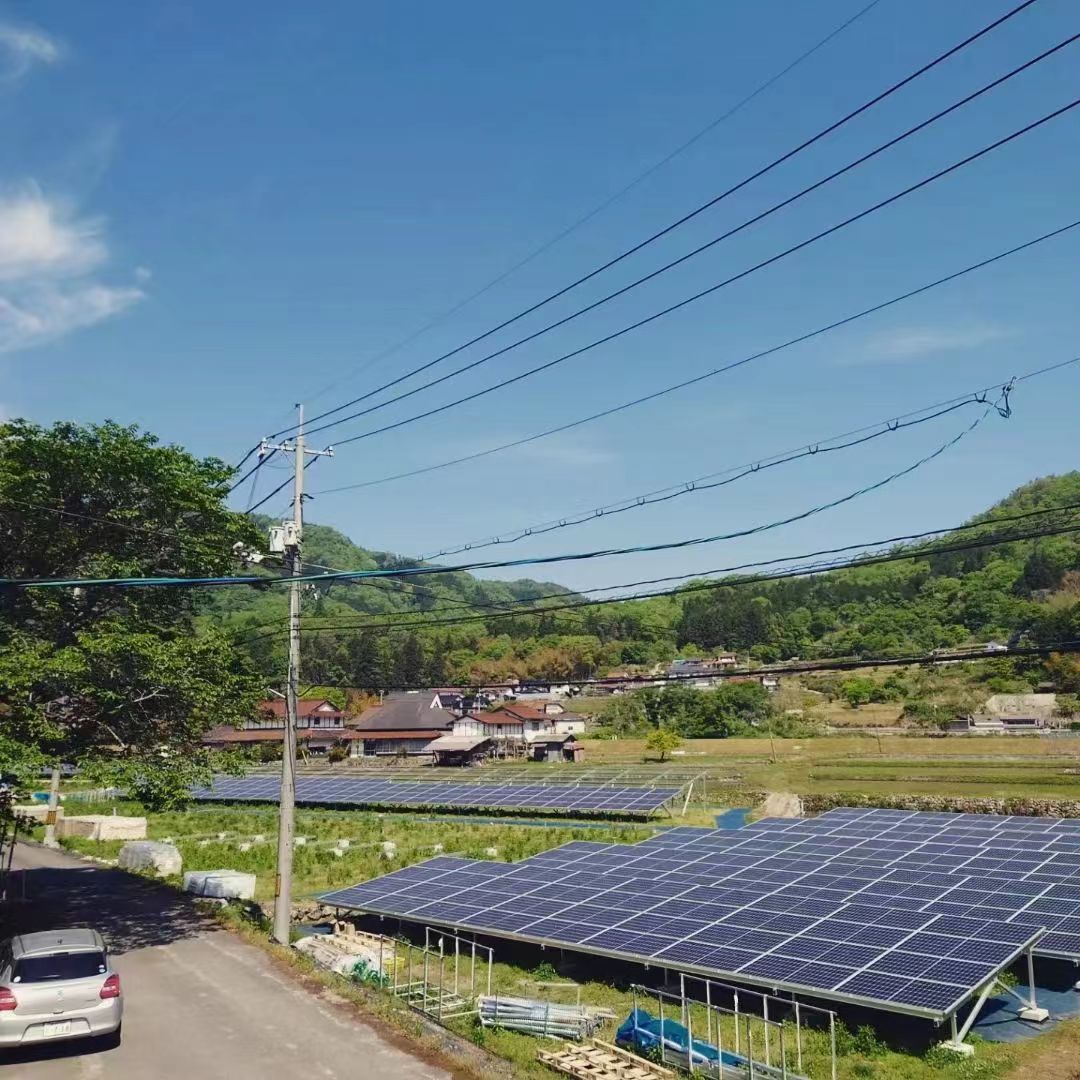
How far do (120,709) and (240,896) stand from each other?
383 inches

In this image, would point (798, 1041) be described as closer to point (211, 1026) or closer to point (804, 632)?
point (211, 1026)

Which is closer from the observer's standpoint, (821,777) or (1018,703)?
(821,777)

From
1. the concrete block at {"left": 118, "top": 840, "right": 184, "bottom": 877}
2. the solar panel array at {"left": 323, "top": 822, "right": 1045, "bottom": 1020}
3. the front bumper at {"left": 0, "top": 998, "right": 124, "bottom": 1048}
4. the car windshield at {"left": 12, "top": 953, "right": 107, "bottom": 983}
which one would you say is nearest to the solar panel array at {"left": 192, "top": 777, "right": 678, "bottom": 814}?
the concrete block at {"left": 118, "top": 840, "right": 184, "bottom": 877}

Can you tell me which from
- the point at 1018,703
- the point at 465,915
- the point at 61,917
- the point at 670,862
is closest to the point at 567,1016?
the point at 465,915

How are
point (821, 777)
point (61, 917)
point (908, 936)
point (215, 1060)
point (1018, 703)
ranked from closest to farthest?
A: point (215, 1060)
point (908, 936)
point (61, 917)
point (821, 777)
point (1018, 703)

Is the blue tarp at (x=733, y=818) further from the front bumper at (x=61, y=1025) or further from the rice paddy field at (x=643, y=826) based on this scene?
the front bumper at (x=61, y=1025)

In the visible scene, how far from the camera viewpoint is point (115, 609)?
25.2 metres

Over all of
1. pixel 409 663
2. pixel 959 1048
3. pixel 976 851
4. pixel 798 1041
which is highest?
pixel 409 663

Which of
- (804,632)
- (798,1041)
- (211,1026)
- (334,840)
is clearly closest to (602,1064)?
(798,1041)

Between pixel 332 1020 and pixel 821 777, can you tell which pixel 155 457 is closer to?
pixel 332 1020

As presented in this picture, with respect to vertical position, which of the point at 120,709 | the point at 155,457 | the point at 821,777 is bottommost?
the point at 821,777

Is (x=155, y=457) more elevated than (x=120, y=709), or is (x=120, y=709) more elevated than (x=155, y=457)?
(x=155, y=457)

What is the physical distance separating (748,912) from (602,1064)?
8.02 m

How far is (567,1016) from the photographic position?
18.0 metres
